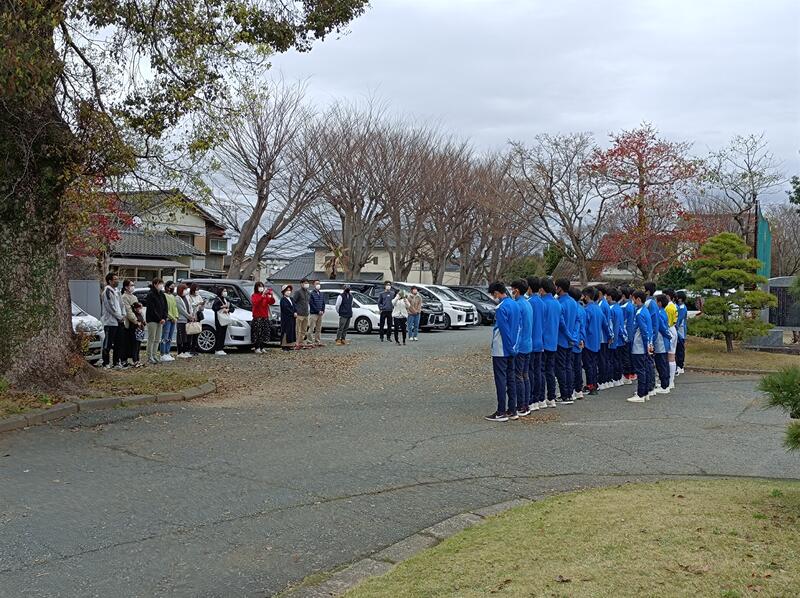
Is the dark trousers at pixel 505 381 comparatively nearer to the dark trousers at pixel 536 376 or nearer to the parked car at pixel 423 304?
the dark trousers at pixel 536 376

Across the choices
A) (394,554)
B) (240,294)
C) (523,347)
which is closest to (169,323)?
(240,294)

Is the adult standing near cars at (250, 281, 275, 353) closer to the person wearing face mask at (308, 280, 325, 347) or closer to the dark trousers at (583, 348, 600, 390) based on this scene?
the person wearing face mask at (308, 280, 325, 347)

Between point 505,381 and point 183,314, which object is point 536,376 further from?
point 183,314

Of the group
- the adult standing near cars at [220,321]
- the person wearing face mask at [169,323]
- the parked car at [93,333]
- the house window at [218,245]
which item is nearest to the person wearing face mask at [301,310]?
the adult standing near cars at [220,321]

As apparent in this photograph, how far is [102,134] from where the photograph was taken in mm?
10922

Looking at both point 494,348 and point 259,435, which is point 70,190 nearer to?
point 259,435

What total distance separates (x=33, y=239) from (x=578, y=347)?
26.3 feet

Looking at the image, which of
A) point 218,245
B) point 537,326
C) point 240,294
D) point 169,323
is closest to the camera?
point 537,326

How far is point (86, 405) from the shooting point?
34.6 ft

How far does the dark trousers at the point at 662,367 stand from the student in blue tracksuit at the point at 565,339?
201 cm

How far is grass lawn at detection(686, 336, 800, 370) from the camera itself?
57.8ft

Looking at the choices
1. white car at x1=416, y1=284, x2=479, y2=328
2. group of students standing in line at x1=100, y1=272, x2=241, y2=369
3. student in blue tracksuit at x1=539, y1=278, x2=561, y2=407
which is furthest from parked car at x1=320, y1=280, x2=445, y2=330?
student in blue tracksuit at x1=539, y1=278, x2=561, y2=407

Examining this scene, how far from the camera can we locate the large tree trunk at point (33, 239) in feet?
34.6

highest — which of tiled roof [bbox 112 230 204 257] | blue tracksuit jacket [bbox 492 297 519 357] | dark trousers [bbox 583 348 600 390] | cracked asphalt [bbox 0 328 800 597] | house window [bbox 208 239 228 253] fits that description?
house window [bbox 208 239 228 253]
